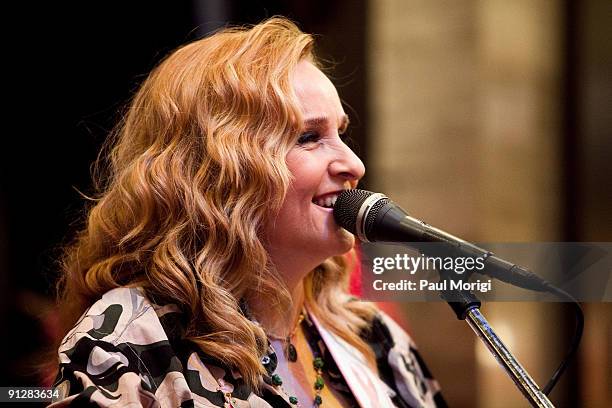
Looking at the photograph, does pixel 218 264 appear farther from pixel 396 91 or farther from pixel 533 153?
pixel 533 153

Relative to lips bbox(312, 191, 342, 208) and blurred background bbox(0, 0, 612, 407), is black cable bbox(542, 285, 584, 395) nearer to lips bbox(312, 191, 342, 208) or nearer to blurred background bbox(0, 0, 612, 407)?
blurred background bbox(0, 0, 612, 407)

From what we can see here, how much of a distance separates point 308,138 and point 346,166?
9 centimetres

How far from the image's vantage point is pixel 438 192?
167cm

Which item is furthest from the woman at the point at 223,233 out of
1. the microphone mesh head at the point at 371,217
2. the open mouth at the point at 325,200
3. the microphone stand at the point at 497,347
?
the microphone stand at the point at 497,347

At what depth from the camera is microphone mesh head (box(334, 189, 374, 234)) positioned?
1263mm

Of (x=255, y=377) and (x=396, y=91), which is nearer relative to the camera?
(x=255, y=377)

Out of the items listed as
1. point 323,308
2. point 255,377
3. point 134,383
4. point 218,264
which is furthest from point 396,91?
point 134,383

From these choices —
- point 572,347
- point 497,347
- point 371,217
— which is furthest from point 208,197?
point 572,347

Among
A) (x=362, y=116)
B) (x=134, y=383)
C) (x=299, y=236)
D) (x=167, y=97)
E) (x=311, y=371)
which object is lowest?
(x=311, y=371)

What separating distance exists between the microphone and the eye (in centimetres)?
14

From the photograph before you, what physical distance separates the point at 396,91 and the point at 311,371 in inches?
25.0

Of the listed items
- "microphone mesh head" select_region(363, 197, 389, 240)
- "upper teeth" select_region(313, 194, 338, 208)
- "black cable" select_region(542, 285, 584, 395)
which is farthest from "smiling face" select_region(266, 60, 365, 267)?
"black cable" select_region(542, 285, 584, 395)

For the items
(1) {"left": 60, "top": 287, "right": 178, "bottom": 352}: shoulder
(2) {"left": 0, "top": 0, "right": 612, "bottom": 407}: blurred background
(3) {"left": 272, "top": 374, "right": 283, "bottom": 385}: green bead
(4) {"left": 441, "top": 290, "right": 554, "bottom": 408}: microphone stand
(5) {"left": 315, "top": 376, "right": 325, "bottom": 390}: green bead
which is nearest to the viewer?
(4) {"left": 441, "top": 290, "right": 554, "bottom": 408}: microphone stand

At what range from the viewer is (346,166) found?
52.8 inches
